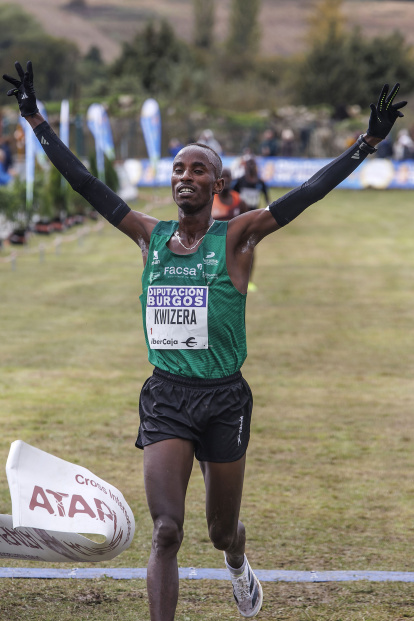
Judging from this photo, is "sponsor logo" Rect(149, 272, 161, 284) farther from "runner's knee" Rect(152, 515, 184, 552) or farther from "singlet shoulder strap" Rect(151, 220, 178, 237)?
"runner's knee" Rect(152, 515, 184, 552)

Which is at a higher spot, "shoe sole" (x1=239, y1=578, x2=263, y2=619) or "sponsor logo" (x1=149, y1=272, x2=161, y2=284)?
"sponsor logo" (x1=149, y1=272, x2=161, y2=284)

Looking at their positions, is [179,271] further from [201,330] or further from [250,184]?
[250,184]

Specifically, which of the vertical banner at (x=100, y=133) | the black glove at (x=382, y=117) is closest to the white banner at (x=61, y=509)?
the black glove at (x=382, y=117)

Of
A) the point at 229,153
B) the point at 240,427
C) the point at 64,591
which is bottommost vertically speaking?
the point at 229,153

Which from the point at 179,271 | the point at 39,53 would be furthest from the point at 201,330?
the point at 39,53

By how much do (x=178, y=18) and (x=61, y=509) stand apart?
170 meters

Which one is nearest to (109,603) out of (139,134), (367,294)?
(367,294)

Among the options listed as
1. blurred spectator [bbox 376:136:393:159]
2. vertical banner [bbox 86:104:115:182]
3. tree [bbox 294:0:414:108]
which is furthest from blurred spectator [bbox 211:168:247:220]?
tree [bbox 294:0:414:108]

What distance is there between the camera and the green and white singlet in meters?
4.67

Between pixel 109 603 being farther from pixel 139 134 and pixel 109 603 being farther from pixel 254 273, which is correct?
pixel 139 134

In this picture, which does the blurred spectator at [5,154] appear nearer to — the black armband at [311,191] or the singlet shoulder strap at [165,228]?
the singlet shoulder strap at [165,228]

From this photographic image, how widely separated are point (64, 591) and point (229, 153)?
159 ft

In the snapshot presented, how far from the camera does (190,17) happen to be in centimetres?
16975

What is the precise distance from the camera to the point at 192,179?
15.6ft
